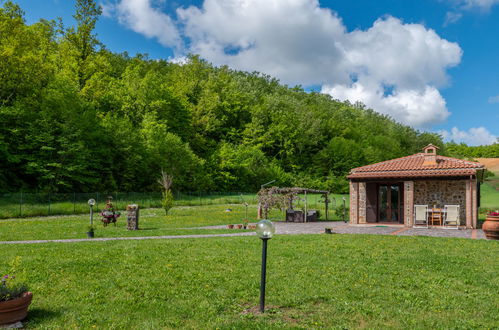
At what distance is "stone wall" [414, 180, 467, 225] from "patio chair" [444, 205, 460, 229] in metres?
0.80

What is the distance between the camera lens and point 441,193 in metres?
20.3

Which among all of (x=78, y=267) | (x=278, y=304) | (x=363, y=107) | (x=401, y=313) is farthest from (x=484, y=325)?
(x=363, y=107)

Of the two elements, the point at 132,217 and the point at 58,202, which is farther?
the point at 58,202

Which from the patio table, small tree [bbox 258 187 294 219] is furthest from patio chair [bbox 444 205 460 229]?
small tree [bbox 258 187 294 219]

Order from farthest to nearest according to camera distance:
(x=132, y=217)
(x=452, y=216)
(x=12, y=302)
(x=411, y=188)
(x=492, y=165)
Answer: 1. (x=492, y=165)
2. (x=411, y=188)
3. (x=452, y=216)
4. (x=132, y=217)
5. (x=12, y=302)

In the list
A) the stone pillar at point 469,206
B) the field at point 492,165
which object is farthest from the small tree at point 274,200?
the field at point 492,165

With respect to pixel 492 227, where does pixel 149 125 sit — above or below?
above

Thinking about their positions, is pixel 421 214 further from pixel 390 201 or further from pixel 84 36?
pixel 84 36

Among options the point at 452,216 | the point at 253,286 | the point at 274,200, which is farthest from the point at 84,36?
the point at 253,286

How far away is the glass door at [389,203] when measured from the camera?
73.0 feet

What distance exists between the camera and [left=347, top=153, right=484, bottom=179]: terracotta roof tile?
1922 centimetres

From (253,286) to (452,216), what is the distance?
15.6 m

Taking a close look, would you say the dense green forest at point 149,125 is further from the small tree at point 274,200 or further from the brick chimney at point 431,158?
the brick chimney at point 431,158

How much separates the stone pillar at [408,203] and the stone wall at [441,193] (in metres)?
0.77
